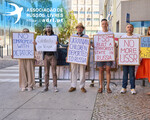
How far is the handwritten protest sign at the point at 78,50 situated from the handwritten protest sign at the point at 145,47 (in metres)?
1.51

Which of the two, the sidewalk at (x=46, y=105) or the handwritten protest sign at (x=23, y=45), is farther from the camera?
the handwritten protest sign at (x=23, y=45)

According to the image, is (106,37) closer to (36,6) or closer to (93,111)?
(93,111)

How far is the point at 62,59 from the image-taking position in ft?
23.3

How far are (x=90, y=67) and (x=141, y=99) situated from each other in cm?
195

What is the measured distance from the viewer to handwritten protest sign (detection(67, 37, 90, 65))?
6375 mm

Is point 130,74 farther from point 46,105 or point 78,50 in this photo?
point 46,105

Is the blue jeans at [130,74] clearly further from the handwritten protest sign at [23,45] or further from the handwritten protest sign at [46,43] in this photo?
the handwritten protest sign at [23,45]

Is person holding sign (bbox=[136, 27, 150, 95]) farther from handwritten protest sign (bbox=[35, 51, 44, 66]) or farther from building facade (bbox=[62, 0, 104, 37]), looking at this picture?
building facade (bbox=[62, 0, 104, 37])

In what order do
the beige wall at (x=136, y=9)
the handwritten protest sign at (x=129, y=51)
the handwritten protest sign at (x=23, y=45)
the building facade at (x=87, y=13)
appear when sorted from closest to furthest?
the handwritten protest sign at (x=129, y=51)
the handwritten protest sign at (x=23, y=45)
the beige wall at (x=136, y=9)
the building facade at (x=87, y=13)

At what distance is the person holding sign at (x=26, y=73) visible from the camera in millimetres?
6812

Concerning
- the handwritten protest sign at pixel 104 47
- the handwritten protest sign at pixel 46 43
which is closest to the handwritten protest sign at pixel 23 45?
the handwritten protest sign at pixel 46 43

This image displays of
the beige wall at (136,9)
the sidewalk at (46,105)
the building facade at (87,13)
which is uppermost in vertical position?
the building facade at (87,13)

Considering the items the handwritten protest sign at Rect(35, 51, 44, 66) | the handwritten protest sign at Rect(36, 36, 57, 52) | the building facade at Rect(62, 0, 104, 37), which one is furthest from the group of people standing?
the building facade at Rect(62, 0, 104, 37)

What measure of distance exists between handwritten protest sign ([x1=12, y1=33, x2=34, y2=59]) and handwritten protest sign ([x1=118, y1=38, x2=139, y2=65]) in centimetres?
261
